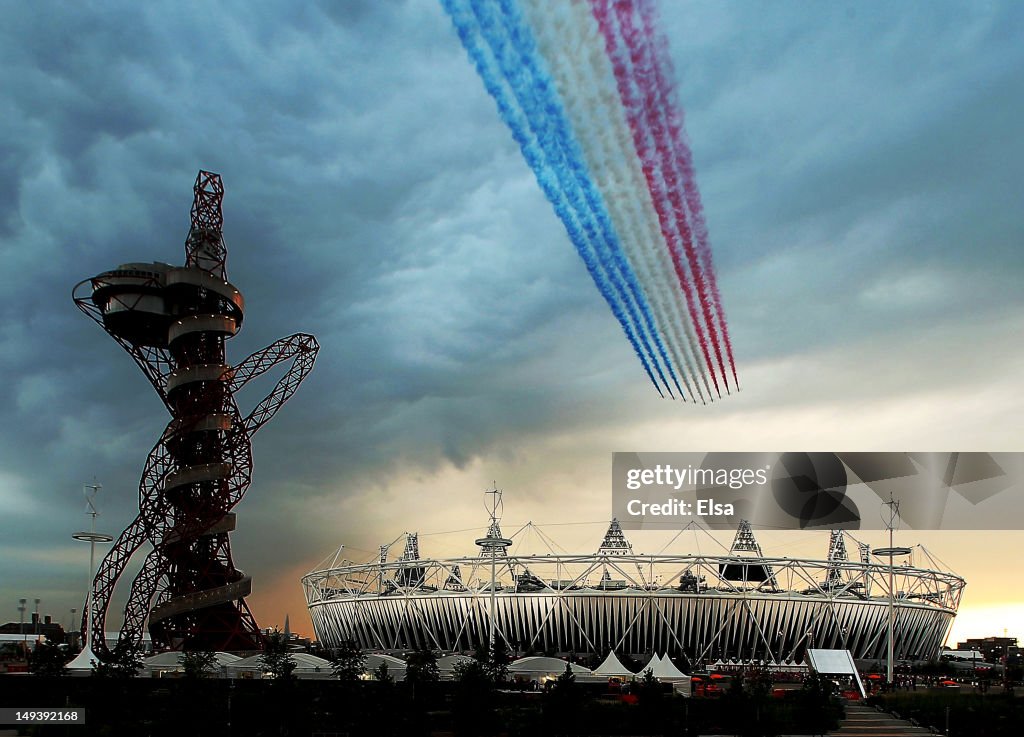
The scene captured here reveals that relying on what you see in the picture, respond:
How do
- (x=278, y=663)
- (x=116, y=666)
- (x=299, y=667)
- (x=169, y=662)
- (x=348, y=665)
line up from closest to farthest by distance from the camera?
(x=348, y=665) < (x=278, y=663) < (x=116, y=666) < (x=299, y=667) < (x=169, y=662)

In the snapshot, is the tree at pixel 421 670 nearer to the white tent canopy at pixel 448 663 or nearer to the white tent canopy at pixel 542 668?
the white tent canopy at pixel 448 663

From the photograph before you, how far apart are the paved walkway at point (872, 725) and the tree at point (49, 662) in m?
44.3

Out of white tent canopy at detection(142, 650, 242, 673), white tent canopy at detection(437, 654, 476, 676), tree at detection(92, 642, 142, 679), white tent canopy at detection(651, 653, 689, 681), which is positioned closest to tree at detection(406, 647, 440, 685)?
white tent canopy at detection(437, 654, 476, 676)

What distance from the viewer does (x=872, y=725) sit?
54.3 metres

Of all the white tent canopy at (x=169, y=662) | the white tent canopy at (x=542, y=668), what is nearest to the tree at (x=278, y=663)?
the white tent canopy at (x=169, y=662)

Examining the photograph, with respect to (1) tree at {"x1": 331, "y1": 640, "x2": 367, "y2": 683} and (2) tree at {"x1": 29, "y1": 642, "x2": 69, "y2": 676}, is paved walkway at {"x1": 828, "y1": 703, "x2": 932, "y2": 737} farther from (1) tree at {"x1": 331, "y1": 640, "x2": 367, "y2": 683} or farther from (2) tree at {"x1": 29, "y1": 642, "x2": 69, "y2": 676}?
(2) tree at {"x1": 29, "y1": 642, "x2": 69, "y2": 676}

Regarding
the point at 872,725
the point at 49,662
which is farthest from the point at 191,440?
the point at 872,725

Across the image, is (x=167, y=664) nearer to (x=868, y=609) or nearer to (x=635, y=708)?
(x=635, y=708)

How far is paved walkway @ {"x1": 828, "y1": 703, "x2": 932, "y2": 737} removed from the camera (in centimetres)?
5197

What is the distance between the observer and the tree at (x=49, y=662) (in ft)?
205

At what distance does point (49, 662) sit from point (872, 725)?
50678 mm

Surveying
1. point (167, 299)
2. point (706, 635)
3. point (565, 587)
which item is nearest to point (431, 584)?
point (565, 587)

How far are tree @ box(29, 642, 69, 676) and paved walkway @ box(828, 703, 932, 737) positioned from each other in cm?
4425

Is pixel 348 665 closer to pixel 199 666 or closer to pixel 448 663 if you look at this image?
pixel 199 666
